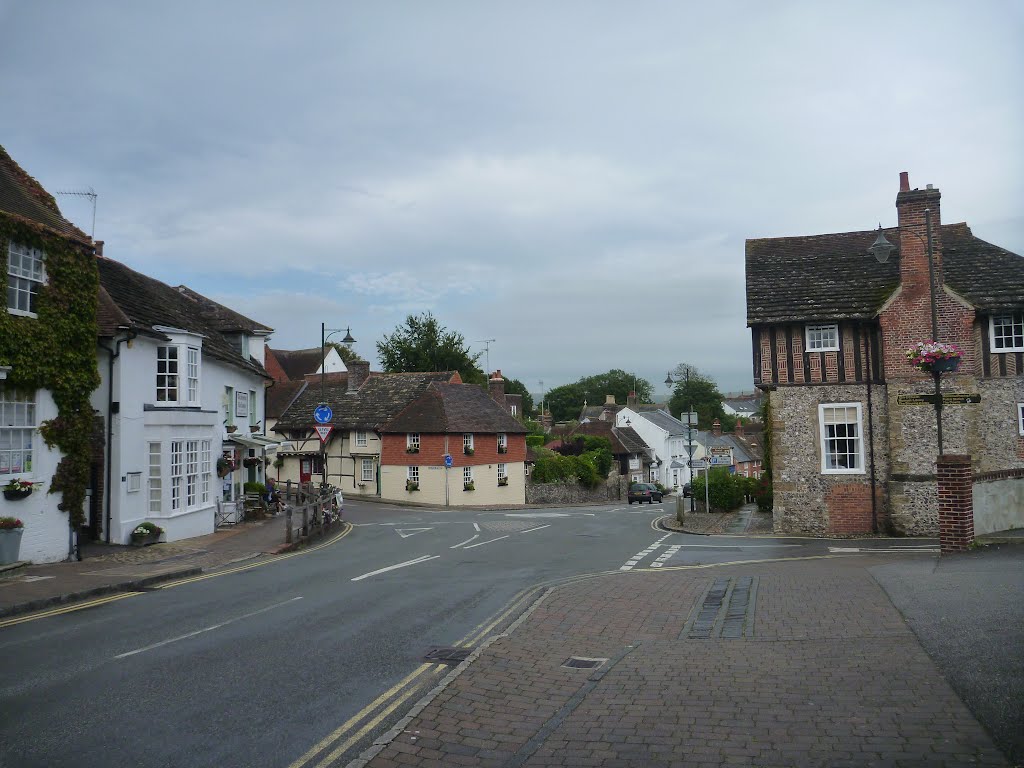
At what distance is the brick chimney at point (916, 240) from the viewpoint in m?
23.2

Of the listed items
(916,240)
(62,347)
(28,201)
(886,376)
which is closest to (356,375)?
(28,201)

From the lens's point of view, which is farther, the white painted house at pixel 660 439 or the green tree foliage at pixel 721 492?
the white painted house at pixel 660 439

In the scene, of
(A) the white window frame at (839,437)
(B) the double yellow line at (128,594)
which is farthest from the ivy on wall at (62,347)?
(A) the white window frame at (839,437)

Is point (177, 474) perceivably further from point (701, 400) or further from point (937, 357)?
point (701, 400)

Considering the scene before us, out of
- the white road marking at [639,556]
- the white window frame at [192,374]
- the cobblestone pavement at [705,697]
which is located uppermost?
the white window frame at [192,374]

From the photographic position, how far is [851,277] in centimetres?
2567

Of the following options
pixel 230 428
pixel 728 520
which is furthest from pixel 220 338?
pixel 728 520

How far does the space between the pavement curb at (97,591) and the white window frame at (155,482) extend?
558 centimetres

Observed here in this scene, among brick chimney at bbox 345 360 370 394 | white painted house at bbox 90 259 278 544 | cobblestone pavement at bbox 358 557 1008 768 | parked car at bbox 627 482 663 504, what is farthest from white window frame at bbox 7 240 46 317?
parked car at bbox 627 482 663 504

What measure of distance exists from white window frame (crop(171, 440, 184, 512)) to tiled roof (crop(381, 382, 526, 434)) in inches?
944

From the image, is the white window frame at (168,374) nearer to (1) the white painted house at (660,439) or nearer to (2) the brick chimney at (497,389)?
(2) the brick chimney at (497,389)

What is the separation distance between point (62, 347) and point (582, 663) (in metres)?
15.4

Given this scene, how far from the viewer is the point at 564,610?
1242 cm

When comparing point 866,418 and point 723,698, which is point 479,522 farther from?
point 723,698
